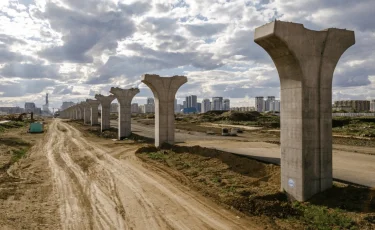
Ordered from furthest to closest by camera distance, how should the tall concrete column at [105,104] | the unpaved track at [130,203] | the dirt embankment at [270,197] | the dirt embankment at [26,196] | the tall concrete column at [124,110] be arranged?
the tall concrete column at [105,104] < the tall concrete column at [124,110] < the dirt embankment at [26,196] < the unpaved track at [130,203] < the dirt embankment at [270,197]

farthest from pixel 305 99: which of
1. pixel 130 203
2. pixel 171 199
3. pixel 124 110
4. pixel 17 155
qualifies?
pixel 124 110

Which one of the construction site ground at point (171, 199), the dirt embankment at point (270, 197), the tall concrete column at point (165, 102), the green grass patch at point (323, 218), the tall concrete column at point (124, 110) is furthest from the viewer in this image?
the tall concrete column at point (124, 110)

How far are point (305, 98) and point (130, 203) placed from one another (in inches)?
273

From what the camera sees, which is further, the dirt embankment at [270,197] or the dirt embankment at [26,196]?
the dirt embankment at [26,196]

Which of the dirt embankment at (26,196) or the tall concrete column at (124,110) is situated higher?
the tall concrete column at (124,110)

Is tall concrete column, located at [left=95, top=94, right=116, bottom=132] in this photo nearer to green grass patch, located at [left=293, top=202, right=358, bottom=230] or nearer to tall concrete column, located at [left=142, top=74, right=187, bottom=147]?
tall concrete column, located at [left=142, top=74, right=187, bottom=147]

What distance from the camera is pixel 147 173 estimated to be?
16.0 m

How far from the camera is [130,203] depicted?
425 inches

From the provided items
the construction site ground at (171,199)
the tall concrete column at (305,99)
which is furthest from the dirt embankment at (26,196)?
the tall concrete column at (305,99)

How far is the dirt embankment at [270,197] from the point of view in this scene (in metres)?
8.32

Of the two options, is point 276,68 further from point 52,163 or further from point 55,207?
point 52,163

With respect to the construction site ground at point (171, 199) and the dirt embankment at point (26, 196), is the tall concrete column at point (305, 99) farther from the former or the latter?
the dirt embankment at point (26, 196)

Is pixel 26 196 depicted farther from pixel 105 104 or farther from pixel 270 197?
pixel 105 104

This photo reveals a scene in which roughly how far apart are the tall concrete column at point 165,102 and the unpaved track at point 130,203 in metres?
8.25
